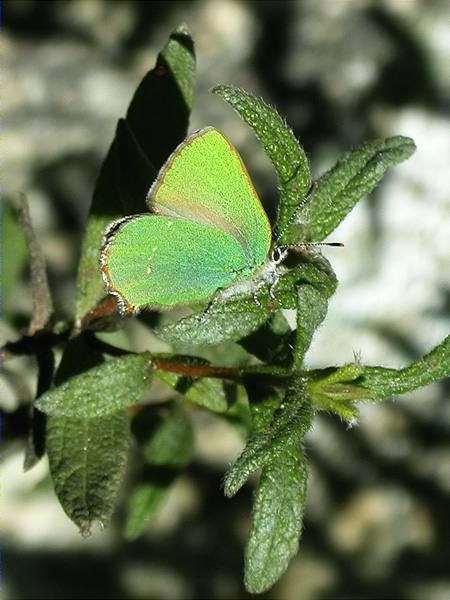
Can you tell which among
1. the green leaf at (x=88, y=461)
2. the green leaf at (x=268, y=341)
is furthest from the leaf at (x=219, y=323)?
the green leaf at (x=88, y=461)

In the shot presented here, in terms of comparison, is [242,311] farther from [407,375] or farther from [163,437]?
[163,437]

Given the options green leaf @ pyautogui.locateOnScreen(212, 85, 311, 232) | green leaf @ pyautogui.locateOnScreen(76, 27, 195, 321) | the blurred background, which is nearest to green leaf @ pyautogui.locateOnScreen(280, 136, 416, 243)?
green leaf @ pyautogui.locateOnScreen(212, 85, 311, 232)

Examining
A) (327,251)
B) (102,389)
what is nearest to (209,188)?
(102,389)

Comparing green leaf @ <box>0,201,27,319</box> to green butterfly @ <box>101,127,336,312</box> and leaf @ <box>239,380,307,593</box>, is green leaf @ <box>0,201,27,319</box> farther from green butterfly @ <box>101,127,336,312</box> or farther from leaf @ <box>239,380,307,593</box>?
leaf @ <box>239,380,307,593</box>

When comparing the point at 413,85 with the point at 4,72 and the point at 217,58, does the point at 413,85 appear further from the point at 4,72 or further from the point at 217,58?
the point at 4,72

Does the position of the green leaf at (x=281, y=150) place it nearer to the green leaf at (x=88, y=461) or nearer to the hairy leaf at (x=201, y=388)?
the hairy leaf at (x=201, y=388)

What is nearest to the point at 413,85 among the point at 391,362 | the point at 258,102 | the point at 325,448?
the point at 391,362

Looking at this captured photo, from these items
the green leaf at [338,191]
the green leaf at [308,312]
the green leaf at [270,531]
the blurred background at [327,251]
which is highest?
the green leaf at [338,191]
